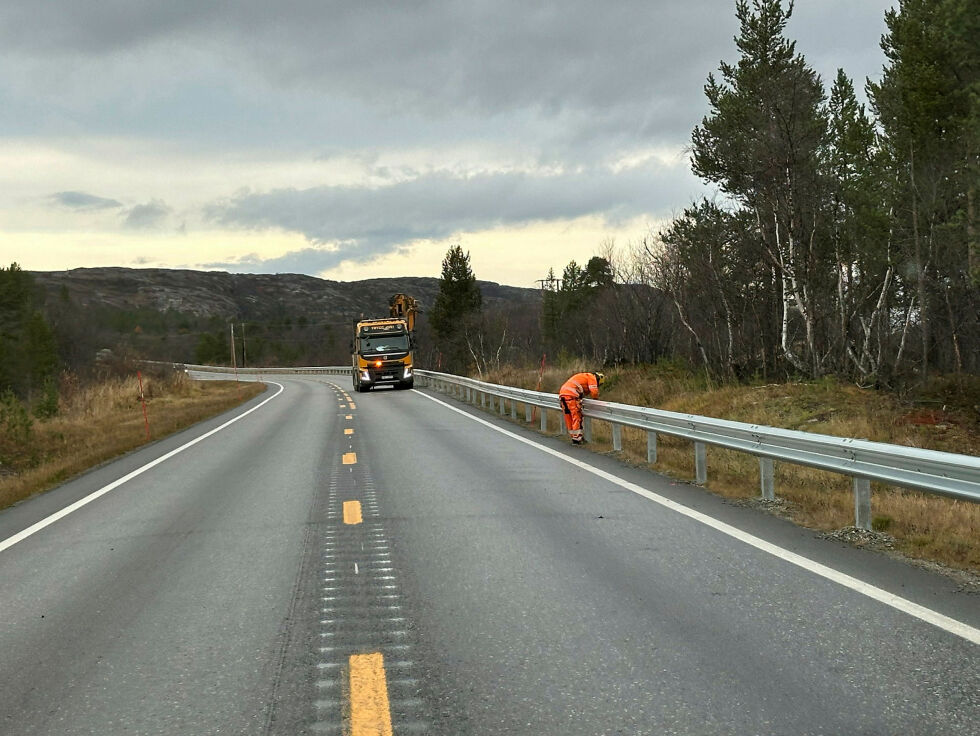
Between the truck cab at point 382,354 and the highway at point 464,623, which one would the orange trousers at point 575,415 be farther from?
the truck cab at point 382,354

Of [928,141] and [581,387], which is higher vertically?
[928,141]

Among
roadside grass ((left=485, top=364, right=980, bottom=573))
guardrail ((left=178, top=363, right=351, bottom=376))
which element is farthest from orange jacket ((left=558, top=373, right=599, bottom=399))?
guardrail ((left=178, top=363, right=351, bottom=376))

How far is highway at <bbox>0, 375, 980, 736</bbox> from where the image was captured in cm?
357

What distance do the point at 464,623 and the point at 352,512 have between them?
13.0ft

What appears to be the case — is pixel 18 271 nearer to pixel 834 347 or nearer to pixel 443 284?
pixel 443 284

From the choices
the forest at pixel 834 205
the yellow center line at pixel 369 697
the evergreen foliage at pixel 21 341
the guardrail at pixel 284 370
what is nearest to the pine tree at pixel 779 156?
the forest at pixel 834 205

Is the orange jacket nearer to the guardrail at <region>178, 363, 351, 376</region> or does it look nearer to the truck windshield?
the truck windshield

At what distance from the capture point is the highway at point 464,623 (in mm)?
3568

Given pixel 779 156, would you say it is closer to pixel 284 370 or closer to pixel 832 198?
pixel 832 198

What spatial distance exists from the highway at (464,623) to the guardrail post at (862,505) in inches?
21.5

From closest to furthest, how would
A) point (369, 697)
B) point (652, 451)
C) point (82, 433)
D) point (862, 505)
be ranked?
point (369, 697) → point (862, 505) → point (652, 451) → point (82, 433)

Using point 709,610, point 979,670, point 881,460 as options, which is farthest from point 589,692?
point 881,460

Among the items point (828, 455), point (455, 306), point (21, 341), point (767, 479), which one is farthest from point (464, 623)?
point (21, 341)

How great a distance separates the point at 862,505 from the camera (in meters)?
7.26
